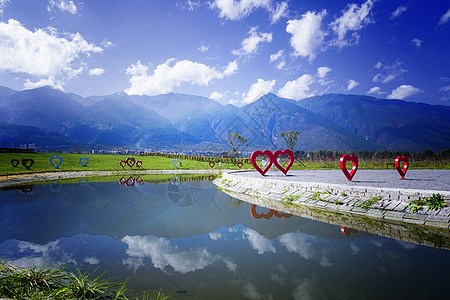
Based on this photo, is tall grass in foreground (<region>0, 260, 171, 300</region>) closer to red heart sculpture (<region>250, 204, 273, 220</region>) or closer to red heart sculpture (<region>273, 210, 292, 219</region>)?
red heart sculpture (<region>250, 204, 273, 220</region>)

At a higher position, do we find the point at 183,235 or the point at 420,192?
the point at 420,192

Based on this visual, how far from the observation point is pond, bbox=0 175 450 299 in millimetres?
4492

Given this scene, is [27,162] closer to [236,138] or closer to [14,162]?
[14,162]

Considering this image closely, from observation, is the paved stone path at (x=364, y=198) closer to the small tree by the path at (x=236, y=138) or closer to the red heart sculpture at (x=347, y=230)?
the red heart sculpture at (x=347, y=230)

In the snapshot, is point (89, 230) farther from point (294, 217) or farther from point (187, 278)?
point (294, 217)

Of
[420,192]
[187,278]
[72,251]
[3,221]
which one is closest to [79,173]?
[3,221]

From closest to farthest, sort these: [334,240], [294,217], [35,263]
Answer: [35,263] < [334,240] < [294,217]

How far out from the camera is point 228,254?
6246 millimetres

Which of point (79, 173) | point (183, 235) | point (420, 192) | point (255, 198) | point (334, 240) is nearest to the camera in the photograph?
point (334, 240)

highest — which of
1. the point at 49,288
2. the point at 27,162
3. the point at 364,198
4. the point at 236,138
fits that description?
the point at 236,138

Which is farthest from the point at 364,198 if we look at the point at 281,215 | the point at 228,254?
the point at 228,254

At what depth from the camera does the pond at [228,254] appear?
14.7 feet

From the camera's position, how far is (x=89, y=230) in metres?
8.35

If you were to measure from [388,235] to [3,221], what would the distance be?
547 inches
